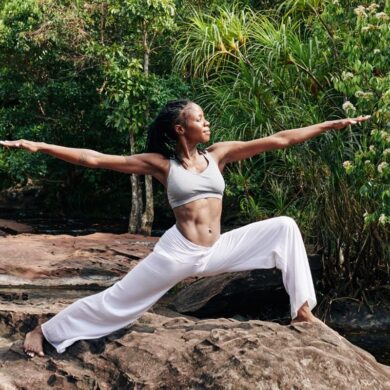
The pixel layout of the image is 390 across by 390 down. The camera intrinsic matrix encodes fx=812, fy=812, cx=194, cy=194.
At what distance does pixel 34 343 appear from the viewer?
526cm

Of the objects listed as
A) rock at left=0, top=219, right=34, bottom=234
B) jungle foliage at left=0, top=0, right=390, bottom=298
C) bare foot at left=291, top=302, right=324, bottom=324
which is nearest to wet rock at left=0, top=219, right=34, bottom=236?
rock at left=0, top=219, right=34, bottom=234

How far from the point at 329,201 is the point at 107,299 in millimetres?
4877

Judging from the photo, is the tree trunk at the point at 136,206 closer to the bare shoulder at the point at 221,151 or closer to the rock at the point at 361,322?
the rock at the point at 361,322

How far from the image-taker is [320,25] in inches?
397

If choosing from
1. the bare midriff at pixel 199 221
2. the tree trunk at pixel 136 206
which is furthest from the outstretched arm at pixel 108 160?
the tree trunk at pixel 136 206

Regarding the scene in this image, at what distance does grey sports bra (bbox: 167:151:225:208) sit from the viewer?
16.7 ft

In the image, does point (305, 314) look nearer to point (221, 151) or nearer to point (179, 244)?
point (179, 244)

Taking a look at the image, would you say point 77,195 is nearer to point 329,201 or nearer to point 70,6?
point 70,6

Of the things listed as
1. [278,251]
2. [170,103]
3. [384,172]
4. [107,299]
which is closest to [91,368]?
[107,299]

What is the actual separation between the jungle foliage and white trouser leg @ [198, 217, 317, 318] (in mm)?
2863

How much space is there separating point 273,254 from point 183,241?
563 mm

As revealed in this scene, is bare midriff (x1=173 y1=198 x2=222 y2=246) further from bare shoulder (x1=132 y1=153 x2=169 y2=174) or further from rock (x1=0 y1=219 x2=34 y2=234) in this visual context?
rock (x1=0 y1=219 x2=34 y2=234)

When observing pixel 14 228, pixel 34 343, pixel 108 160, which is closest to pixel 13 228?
pixel 14 228

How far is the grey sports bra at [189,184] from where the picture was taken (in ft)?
16.7
